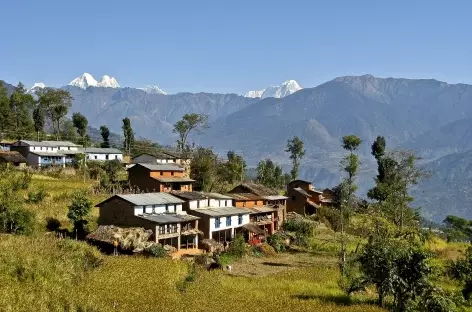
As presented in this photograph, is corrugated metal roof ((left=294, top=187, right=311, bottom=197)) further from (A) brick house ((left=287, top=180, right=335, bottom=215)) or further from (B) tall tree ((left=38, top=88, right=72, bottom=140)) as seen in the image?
(B) tall tree ((left=38, top=88, right=72, bottom=140))

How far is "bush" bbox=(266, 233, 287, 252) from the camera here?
209 ft

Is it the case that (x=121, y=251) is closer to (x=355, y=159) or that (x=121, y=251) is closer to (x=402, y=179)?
(x=355, y=159)

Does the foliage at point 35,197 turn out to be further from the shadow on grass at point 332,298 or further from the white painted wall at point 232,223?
the shadow on grass at point 332,298

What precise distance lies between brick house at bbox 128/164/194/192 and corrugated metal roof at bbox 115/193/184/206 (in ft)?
27.2

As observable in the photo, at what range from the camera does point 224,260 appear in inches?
2030

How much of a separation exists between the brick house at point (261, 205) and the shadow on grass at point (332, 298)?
88.1ft

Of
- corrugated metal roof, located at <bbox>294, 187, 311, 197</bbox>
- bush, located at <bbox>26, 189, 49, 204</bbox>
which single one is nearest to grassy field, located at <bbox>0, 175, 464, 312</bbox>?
bush, located at <bbox>26, 189, 49, 204</bbox>

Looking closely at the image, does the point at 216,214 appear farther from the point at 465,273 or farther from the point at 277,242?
the point at 465,273

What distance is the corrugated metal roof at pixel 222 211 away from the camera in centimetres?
5854

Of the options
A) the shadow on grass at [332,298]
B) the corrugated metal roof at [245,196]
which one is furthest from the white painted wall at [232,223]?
the shadow on grass at [332,298]

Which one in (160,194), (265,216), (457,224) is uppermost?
(160,194)

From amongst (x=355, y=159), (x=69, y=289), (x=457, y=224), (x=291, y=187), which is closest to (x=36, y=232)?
(x=69, y=289)

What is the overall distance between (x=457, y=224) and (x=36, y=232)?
101432 mm

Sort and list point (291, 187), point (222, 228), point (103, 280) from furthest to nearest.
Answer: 1. point (291, 187)
2. point (222, 228)
3. point (103, 280)
